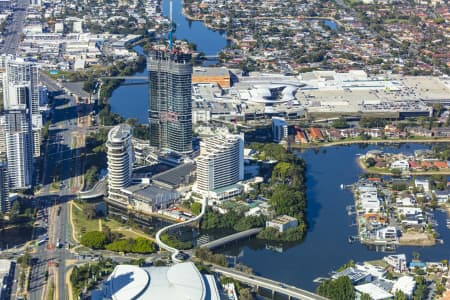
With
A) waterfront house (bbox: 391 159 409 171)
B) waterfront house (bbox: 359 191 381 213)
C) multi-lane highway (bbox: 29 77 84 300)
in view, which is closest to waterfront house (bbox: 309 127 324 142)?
waterfront house (bbox: 391 159 409 171)

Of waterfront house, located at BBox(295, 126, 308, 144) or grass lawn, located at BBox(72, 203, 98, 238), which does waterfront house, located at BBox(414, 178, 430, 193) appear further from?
grass lawn, located at BBox(72, 203, 98, 238)

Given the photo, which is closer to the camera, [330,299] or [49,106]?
[330,299]

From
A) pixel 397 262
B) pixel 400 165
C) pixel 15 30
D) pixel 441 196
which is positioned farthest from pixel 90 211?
pixel 15 30

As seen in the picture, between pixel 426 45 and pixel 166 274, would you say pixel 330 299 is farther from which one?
pixel 426 45

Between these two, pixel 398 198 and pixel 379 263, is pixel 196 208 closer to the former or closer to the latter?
pixel 379 263

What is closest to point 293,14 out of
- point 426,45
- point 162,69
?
point 426,45
